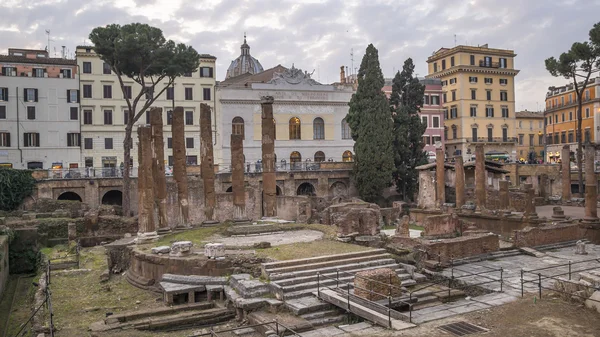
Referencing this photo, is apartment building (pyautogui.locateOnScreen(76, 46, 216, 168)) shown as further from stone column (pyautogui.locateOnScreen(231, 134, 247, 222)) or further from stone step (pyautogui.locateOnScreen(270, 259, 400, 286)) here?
stone step (pyautogui.locateOnScreen(270, 259, 400, 286))

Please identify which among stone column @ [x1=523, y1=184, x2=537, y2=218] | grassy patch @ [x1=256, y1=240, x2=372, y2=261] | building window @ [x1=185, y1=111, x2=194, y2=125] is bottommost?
grassy patch @ [x1=256, y1=240, x2=372, y2=261]

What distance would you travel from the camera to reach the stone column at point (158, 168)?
2419 cm

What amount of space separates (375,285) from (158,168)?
1346 centimetres

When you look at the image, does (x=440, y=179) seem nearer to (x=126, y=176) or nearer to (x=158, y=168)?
(x=158, y=168)

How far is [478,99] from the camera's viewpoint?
60.7m

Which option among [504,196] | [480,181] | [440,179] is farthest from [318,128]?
[504,196]

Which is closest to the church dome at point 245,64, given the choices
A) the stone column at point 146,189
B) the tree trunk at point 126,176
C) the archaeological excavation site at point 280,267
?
the tree trunk at point 126,176

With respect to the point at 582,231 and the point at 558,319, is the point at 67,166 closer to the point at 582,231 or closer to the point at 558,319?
the point at 582,231

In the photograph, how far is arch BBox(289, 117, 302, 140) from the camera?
50.7 meters

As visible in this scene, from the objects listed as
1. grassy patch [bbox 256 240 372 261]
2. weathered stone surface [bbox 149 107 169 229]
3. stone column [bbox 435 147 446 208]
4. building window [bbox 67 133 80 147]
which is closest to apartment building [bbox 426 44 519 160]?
stone column [bbox 435 147 446 208]

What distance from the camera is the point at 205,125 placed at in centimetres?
2562

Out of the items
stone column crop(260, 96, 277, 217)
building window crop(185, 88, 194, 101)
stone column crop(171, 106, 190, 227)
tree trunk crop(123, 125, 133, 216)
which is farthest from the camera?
building window crop(185, 88, 194, 101)

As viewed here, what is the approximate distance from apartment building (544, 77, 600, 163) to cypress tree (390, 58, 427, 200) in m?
20.0

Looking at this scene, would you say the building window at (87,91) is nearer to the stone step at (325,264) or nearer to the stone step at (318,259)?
the stone step at (318,259)
